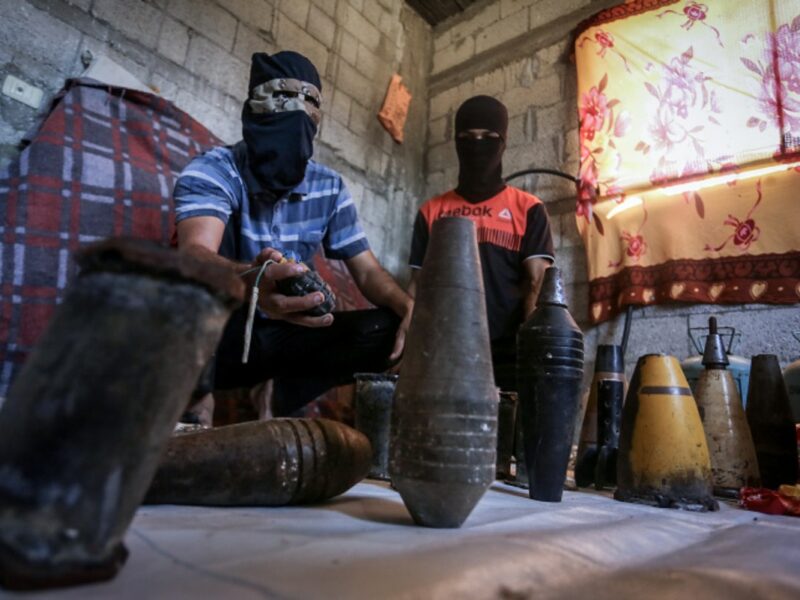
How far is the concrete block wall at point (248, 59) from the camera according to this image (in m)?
2.16

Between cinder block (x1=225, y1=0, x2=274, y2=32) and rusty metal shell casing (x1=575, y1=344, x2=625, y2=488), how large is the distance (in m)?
2.63

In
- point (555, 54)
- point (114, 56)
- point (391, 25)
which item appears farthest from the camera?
point (391, 25)

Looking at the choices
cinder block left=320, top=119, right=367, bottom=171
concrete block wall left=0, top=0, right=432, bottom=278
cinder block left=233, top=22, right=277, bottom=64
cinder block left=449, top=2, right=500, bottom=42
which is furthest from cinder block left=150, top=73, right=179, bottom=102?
cinder block left=449, top=2, right=500, bottom=42

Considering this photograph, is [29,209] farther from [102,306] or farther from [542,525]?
[542,525]

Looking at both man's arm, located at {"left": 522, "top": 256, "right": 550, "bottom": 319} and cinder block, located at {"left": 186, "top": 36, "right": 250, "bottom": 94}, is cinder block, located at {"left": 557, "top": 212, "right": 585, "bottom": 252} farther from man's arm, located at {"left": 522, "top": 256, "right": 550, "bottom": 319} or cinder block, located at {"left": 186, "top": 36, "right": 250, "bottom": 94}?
cinder block, located at {"left": 186, "top": 36, "right": 250, "bottom": 94}

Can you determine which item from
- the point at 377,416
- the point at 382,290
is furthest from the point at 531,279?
the point at 377,416

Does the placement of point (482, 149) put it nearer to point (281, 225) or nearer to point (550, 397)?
point (281, 225)

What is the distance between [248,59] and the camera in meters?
3.00

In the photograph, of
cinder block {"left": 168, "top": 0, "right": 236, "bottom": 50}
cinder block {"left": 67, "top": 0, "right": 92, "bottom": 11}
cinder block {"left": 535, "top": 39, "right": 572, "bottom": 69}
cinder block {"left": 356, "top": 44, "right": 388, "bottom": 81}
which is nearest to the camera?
cinder block {"left": 67, "top": 0, "right": 92, "bottom": 11}

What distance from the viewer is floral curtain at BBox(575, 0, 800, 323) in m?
2.54

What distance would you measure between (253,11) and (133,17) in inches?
30.3

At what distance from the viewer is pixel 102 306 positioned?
460 mm

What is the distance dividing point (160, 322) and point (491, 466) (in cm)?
52

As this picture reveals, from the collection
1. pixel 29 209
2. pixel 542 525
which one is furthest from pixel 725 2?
pixel 29 209
